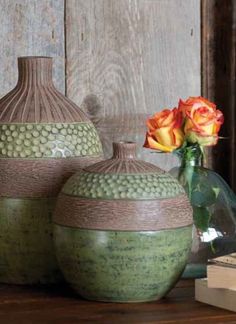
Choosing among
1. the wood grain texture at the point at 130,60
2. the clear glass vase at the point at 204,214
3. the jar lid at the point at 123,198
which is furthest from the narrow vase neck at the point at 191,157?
the wood grain texture at the point at 130,60

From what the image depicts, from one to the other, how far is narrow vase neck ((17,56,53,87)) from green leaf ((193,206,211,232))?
28 cm

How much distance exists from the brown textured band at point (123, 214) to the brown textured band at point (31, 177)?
0.28ft

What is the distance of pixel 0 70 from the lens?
149cm

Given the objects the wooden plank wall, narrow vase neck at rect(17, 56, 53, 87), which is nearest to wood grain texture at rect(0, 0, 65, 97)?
the wooden plank wall


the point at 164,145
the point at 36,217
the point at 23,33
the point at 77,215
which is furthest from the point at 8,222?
the point at 23,33

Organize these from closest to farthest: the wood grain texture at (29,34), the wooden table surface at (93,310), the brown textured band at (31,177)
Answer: the wooden table surface at (93,310), the brown textured band at (31,177), the wood grain texture at (29,34)

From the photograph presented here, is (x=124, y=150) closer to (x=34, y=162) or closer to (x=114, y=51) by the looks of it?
(x=34, y=162)

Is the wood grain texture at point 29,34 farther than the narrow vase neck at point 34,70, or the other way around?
Result: the wood grain texture at point 29,34

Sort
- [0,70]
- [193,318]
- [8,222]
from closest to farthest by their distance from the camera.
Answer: [193,318]
[8,222]
[0,70]

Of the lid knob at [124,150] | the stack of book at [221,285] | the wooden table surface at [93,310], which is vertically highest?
the lid knob at [124,150]

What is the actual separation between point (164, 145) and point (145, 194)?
166 millimetres

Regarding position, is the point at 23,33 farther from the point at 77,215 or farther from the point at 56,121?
the point at 77,215

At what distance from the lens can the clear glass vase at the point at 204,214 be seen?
1.30m

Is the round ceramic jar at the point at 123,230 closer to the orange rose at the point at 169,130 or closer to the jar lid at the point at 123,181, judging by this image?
the jar lid at the point at 123,181
